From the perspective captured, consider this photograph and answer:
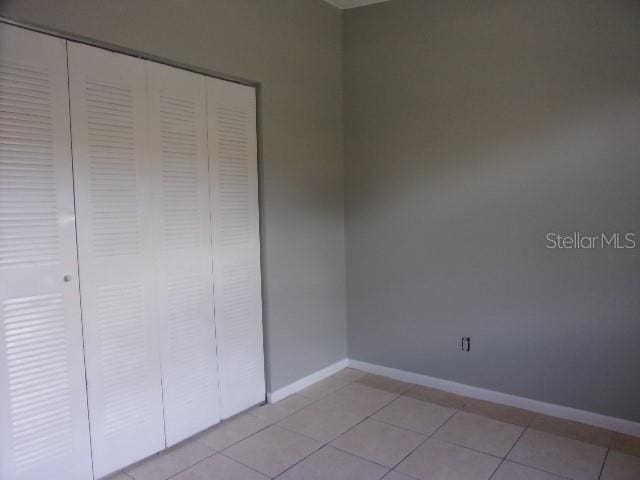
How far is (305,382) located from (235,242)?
3.82 ft

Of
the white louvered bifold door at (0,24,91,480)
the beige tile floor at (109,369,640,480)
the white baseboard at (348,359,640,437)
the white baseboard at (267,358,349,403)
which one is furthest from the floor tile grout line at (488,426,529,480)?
the white louvered bifold door at (0,24,91,480)

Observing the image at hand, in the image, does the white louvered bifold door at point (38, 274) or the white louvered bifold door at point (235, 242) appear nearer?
the white louvered bifold door at point (38, 274)

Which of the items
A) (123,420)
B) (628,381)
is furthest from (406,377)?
(123,420)

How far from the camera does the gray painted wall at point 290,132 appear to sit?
7.91 ft

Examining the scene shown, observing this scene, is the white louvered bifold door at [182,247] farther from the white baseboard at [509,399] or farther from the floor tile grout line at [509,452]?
the floor tile grout line at [509,452]

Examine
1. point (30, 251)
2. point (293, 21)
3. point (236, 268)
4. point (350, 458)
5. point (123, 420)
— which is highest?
point (293, 21)

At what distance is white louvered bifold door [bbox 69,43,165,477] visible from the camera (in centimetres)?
205

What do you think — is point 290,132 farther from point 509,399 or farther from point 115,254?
point 509,399

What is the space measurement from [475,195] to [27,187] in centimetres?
242

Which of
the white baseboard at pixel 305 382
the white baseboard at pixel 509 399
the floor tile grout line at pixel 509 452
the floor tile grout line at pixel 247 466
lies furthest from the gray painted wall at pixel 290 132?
the floor tile grout line at pixel 509 452

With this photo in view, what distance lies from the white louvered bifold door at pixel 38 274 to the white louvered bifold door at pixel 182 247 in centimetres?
43

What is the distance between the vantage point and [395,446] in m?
2.44

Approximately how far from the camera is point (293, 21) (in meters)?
3.02

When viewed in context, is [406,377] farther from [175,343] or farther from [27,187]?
[27,187]
